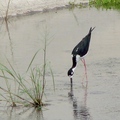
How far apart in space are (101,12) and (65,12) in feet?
3.76

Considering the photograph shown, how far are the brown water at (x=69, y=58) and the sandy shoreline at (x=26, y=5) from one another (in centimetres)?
41

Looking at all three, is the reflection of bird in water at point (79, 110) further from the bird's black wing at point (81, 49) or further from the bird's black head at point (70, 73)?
the bird's black wing at point (81, 49)

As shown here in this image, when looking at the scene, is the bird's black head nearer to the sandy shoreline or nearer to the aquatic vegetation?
the sandy shoreline

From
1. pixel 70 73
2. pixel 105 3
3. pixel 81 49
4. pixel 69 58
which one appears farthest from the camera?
pixel 105 3

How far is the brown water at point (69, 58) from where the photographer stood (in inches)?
342

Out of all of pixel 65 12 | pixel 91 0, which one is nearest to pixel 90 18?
pixel 65 12

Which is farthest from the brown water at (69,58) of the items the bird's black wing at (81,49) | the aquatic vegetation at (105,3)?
the aquatic vegetation at (105,3)

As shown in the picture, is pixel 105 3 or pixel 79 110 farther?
pixel 105 3

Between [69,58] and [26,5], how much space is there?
24.2 feet

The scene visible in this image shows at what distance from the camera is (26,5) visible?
19516 mm

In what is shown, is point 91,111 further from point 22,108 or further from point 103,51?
point 103,51

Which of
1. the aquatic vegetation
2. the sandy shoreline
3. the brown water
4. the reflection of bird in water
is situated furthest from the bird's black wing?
the aquatic vegetation

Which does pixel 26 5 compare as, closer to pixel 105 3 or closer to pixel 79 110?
pixel 105 3

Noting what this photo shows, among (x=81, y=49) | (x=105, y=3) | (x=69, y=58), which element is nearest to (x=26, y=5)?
(x=105, y=3)
